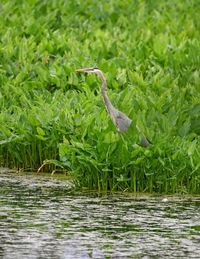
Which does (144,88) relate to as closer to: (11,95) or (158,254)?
(11,95)

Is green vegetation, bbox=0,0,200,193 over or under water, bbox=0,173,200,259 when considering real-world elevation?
over

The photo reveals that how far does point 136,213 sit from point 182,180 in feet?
3.68

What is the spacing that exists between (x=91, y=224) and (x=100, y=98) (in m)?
3.84

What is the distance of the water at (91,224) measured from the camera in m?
7.71

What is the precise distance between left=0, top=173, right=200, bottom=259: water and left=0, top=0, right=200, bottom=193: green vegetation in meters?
0.33

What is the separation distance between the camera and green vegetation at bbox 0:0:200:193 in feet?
33.0

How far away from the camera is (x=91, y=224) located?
8.61 m

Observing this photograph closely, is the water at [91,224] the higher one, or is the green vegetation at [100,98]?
the green vegetation at [100,98]

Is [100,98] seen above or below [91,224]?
above

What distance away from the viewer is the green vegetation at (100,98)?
10047 mm

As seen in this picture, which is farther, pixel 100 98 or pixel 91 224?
pixel 100 98

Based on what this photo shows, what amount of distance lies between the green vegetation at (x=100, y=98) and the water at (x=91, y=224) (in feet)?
1.09

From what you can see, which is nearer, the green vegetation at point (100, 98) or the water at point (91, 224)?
the water at point (91, 224)

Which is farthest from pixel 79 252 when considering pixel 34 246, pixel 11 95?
pixel 11 95
